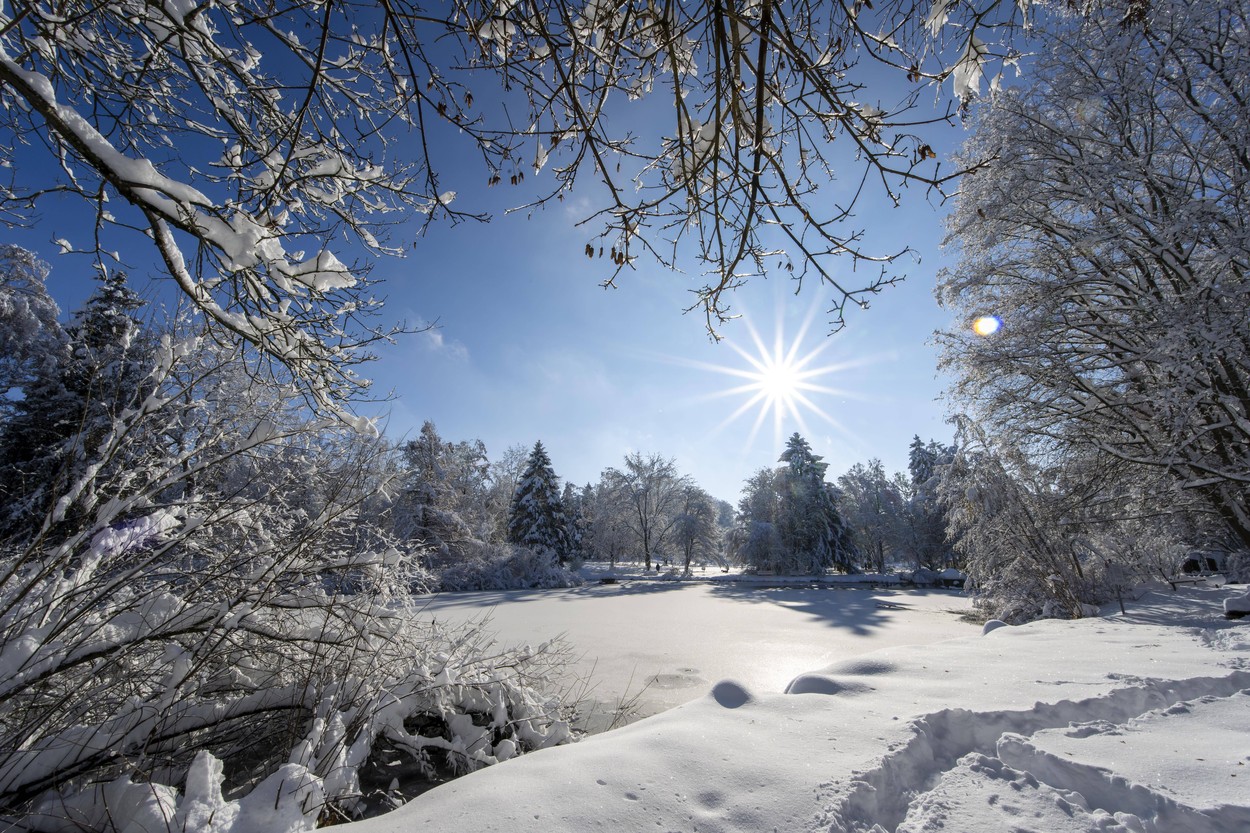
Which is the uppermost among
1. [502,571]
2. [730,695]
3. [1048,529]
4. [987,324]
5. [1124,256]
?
[1124,256]

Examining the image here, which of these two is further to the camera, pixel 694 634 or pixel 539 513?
pixel 539 513

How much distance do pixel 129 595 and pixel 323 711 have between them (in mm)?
1342

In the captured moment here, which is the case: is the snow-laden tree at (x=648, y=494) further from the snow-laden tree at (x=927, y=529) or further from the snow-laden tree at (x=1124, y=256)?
the snow-laden tree at (x=1124, y=256)

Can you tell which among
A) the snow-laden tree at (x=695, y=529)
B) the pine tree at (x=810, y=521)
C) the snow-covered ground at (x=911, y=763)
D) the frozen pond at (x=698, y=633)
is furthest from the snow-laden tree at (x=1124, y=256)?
the snow-laden tree at (x=695, y=529)

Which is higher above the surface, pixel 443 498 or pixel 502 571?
pixel 443 498

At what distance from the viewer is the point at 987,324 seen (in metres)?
7.51

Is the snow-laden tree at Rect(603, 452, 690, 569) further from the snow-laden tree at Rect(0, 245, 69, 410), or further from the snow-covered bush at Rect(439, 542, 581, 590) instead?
the snow-laden tree at Rect(0, 245, 69, 410)

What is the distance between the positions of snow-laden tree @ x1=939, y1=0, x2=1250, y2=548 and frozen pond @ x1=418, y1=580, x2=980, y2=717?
4533 millimetres

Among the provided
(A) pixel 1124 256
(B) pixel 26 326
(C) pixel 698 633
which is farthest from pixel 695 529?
(B) pixel 26 326

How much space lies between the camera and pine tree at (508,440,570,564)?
28094 millimetres

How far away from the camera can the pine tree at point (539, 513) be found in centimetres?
2809

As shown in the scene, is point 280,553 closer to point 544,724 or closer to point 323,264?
point 323,264

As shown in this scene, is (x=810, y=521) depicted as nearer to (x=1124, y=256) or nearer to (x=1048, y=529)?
(x=1048, y=529)

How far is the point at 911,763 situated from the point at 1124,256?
27.3 ft
